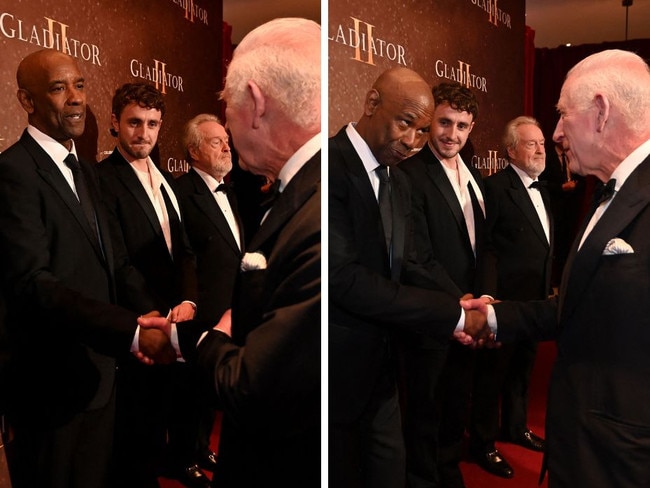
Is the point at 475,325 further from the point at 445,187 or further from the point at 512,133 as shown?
the point at 512,133

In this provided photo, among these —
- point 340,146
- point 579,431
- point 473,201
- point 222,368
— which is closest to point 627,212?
point 473,201

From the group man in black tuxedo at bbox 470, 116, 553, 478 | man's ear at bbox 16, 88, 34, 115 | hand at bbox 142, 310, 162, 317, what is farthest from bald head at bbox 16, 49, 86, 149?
man in black tuxedo at bbox 470, 116, 553, 478

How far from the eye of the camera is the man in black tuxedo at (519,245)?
229 centimetres

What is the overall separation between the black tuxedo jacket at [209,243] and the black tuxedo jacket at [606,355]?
111 cm

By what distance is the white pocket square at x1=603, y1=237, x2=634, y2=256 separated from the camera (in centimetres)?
200

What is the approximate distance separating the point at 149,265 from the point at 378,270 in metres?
0.80

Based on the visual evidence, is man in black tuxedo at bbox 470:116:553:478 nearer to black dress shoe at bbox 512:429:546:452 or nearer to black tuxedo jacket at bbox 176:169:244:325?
black dress shoe at bbox 512:429:546:452

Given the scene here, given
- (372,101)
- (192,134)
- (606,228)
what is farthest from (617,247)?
(192,134)

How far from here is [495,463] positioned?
2.46m

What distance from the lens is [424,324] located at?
238 cm

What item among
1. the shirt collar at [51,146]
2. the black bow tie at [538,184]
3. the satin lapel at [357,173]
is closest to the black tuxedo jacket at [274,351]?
the satin lapel at [357,173]

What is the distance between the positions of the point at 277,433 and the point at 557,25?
1.69m

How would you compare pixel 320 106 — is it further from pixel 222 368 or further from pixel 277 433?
pixel 277 433

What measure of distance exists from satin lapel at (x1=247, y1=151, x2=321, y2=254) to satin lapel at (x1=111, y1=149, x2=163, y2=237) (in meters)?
0.34
